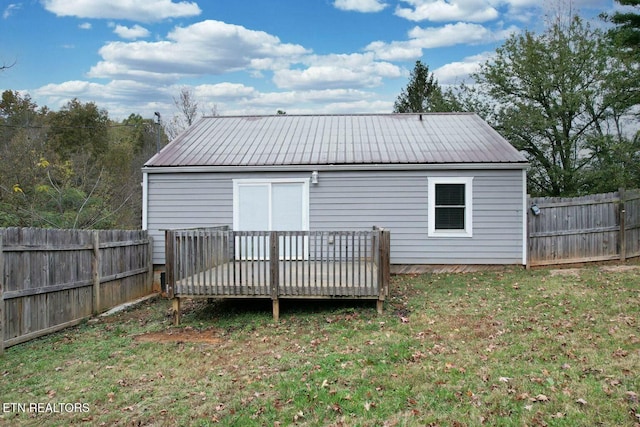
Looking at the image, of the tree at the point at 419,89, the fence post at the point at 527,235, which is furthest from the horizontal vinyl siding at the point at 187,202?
the tree at the point at 419,89

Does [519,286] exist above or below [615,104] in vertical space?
below

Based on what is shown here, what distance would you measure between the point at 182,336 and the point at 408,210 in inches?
242

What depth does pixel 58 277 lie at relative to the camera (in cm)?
699

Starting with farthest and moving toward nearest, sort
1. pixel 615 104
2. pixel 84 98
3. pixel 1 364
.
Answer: pixel 84 98
pixel 615 104
pixel 1 364

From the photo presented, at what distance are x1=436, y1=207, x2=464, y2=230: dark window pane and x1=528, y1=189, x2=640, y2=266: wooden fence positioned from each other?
169 centimetres

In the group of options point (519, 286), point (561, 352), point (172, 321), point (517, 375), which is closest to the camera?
point (517, 375)

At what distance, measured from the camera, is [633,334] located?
213 inches

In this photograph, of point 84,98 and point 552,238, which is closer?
point 552,238

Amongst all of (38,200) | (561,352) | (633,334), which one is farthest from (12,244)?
(38,200)

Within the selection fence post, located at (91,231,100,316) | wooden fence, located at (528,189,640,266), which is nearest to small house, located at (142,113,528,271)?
wooden fence, located at (528,189,640,266)

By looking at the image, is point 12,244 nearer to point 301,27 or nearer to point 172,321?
point 172,321

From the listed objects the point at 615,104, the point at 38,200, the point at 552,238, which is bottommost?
the point at 552,238

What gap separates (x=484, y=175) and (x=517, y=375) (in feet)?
22.4

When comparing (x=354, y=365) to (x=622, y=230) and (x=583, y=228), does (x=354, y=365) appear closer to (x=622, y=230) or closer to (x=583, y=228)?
(x=583, y=228)
